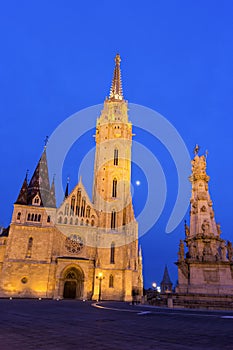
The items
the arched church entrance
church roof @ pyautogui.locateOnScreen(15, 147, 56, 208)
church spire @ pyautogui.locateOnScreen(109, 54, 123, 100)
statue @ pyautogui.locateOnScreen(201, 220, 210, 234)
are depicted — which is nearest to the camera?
statue @ pyautogui.locateOnScreen(201, 220, 210, 234)

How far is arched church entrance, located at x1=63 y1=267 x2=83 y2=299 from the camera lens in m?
41.1

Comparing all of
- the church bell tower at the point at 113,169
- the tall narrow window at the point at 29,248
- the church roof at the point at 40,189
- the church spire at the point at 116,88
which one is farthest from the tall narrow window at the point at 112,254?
the church spire at the point at 116,88

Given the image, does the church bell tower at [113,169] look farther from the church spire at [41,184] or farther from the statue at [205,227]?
the statue at [205,227]

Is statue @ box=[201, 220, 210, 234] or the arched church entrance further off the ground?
statue @ box=[201, 220, 210, 234]

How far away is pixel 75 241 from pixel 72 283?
591cm

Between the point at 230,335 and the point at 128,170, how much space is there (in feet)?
143

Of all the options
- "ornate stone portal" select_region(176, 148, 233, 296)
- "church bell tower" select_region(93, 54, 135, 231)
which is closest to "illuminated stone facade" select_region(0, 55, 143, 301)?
"church bell tower" select_region(93, 54, 135, 231)

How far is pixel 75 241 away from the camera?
42812 millimetres

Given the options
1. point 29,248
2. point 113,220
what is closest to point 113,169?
point 113,220

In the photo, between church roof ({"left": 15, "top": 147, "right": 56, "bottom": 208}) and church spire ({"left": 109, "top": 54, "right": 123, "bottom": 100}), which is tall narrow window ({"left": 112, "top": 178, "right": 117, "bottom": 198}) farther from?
church spire ({"left": 109, "top": 54, "right": 123, "bottom": 100})

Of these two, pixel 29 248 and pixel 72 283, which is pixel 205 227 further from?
pixel 29 248

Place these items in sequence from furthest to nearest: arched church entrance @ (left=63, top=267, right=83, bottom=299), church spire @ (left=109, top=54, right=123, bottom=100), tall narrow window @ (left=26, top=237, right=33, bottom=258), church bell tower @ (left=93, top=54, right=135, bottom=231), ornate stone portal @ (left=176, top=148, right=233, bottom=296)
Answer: church spire @ (left=109, top=54, right=123, bottom=100) → church bell tower @ (left=93, top=54, right=135, bottom=231) → arched church entrance @ (left=63, top=267, right=83, bottom=299) → tall narrow window @ (left=26, top=237, right=33, bottom=258) → ornate stone portal @ (left=176, top=148, right=233, bottom=296)

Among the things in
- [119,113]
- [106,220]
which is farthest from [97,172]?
[119,113]

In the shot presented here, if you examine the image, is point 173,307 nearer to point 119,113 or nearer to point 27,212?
point 27,212
